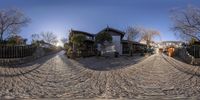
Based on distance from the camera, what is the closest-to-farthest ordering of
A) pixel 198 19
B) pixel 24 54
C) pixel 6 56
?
pixel 6 56
pixel 24 54
pixel 198 19

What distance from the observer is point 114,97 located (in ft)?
25.1

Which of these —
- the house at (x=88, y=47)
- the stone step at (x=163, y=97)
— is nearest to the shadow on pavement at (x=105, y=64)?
the house at (x=88, y=47)

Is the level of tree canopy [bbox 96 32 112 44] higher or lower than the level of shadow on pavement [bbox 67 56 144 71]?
higher

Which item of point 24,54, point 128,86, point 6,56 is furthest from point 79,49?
point 128,86

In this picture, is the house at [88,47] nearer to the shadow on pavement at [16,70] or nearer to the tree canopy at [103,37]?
the tree canopy at [103,37]

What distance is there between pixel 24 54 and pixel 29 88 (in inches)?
837

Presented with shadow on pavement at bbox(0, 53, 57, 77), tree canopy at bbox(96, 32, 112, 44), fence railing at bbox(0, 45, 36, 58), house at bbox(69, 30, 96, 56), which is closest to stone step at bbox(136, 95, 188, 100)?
shadow on pavement at bbox(0, 53, 57, 77)


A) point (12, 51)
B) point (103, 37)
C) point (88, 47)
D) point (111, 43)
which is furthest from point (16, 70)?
point (111, 43)

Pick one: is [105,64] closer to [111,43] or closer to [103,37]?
[103,37]

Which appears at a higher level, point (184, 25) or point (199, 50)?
point (184, 25)

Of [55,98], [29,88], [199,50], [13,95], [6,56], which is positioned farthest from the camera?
[199,50]

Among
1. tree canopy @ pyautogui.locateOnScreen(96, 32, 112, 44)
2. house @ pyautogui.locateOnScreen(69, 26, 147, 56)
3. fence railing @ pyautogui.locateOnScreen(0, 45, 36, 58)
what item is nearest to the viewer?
fence railing @ pyautogui.locateOnScreen(0, 45, 36, 58)

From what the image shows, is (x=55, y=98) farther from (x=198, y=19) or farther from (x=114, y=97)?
(x=198, y=19)

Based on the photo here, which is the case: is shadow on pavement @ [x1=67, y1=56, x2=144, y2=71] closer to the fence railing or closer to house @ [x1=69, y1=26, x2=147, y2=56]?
the fence railing
